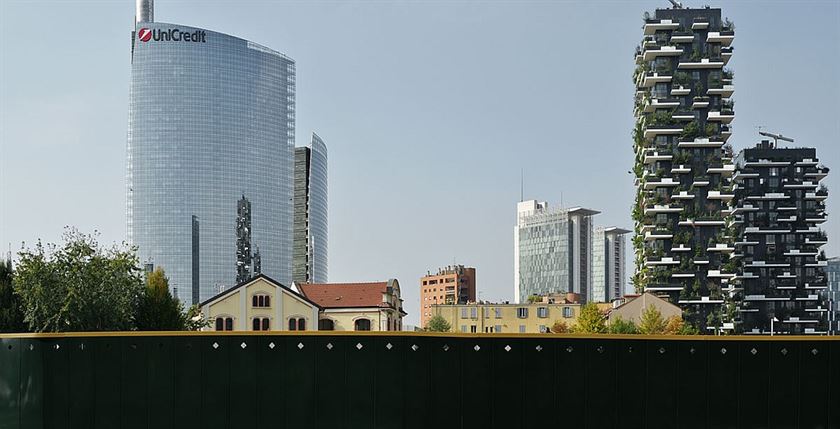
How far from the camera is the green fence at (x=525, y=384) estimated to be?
14.5 meters

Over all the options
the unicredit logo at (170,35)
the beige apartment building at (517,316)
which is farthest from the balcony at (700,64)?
the unicredit logo at (170,35)

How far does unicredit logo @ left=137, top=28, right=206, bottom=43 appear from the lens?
169125 millimetres

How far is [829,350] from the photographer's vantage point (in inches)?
576

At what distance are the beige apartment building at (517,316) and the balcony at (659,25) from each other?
29190mm

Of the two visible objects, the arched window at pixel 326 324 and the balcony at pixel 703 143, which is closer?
the arched window at pixel 326 324

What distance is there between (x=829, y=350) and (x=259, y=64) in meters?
168

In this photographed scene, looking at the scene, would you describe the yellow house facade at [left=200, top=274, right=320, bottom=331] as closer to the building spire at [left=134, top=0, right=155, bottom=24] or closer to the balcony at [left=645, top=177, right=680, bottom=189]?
the balcony at [left=645, top=177, right=680, bottom=189]

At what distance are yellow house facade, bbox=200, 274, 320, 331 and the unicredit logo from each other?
4145 inches

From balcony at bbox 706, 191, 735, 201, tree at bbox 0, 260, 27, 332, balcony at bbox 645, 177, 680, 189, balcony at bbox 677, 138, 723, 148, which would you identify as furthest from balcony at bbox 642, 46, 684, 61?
tree at bbox 0, 260, 27, 332

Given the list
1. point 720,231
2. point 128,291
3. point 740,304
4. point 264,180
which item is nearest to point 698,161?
point 720,231

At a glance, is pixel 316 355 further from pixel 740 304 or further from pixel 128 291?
pixel 740 304

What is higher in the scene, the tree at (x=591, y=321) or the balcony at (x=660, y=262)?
A: the balcony at (x=660, y=262)

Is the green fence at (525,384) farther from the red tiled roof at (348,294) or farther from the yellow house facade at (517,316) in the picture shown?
the yellow house facade at (517,316)

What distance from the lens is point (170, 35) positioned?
6678 inches
